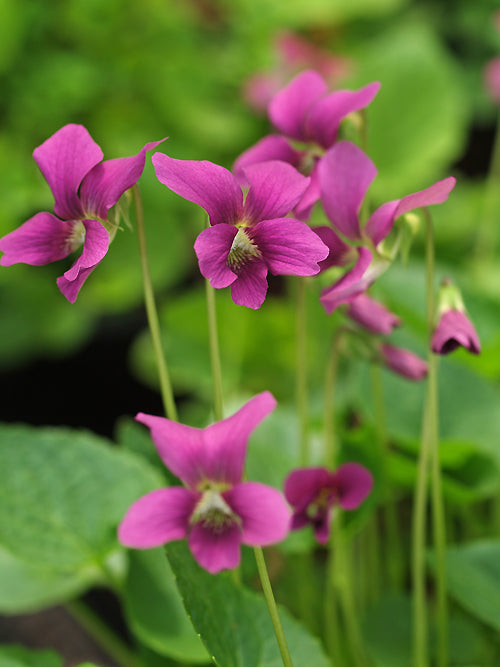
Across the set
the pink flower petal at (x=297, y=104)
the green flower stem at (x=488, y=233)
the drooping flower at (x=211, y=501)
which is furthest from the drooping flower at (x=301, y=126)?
the green flower stem at (x=488, y=233)

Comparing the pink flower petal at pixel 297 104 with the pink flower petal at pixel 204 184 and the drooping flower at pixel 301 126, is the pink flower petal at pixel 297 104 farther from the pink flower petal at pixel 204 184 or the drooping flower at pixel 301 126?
the pink flower petal at pixel 204 184

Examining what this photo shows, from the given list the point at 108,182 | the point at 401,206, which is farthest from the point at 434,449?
the point at 108,182

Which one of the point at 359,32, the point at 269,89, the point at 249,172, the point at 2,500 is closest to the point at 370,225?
the point at 249,172

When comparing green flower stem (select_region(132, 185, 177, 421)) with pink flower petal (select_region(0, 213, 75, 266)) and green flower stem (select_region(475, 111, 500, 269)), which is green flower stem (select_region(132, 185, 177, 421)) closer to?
pink flower petal (select_region(0, 213, 75, 266))

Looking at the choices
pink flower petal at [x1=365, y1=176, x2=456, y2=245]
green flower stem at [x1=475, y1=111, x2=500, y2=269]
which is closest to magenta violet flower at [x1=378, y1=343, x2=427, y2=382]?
pink flower petal at [x1=365, y1=176, x2=456, y2=245]

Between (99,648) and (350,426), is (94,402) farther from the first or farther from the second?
(350,426)
